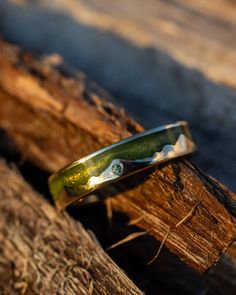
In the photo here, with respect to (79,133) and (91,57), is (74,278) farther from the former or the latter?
(91,57)

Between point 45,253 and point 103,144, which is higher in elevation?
point 103,144

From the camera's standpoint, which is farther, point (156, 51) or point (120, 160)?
point (156, 51)

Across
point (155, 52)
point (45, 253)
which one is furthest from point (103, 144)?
point (155, 52)

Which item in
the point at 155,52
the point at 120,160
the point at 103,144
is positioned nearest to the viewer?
the point at 120,160

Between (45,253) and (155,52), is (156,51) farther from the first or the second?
(45,253)

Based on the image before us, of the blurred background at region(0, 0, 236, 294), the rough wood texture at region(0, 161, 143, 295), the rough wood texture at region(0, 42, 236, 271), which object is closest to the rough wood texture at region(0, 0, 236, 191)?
the blurred background at region(0, 0, 236, 294)

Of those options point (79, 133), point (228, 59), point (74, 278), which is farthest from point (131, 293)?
point (228, 59)

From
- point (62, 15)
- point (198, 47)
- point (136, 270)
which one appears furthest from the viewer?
point (62, 15)

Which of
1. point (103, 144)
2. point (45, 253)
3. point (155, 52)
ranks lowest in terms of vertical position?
point (45, 253)
